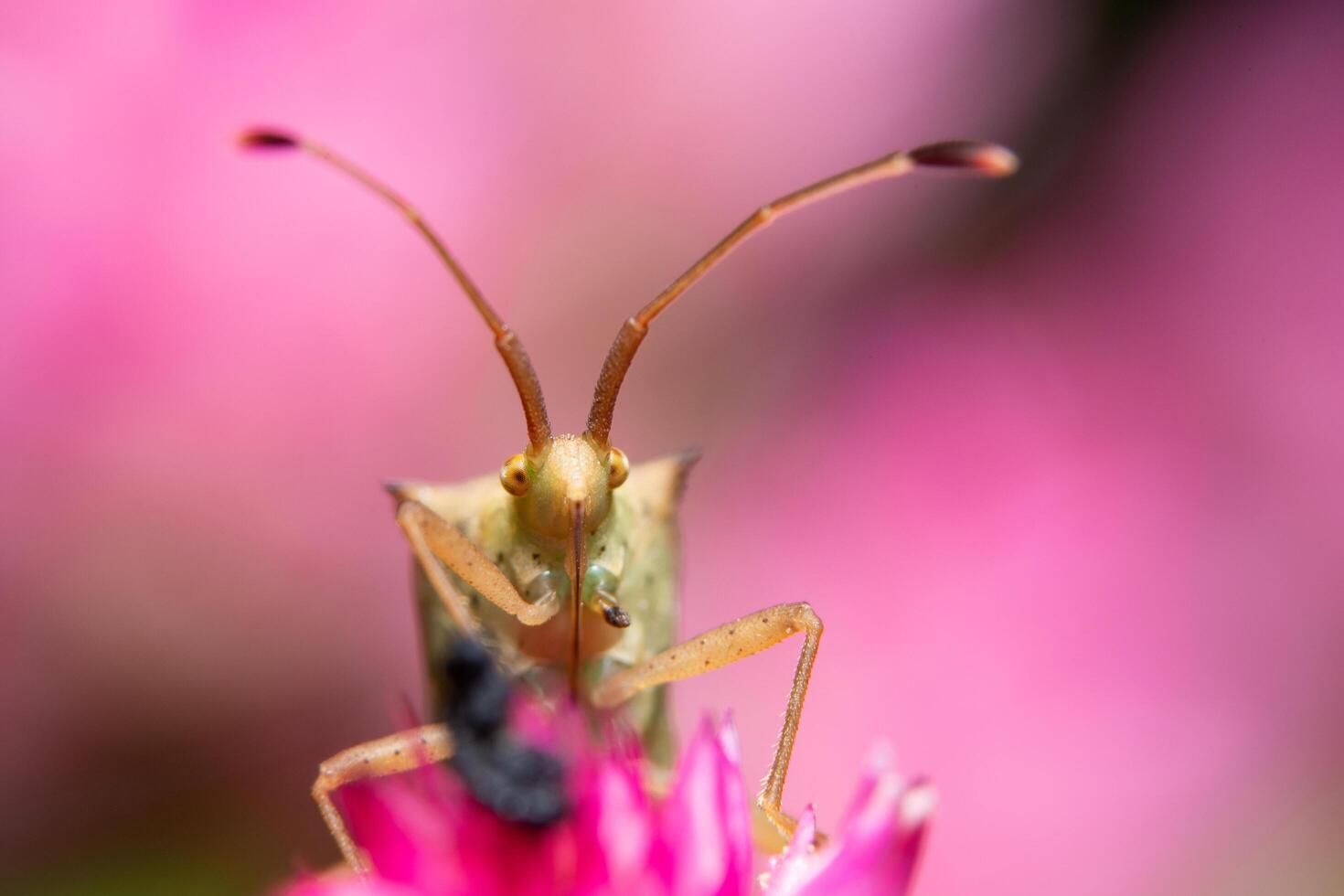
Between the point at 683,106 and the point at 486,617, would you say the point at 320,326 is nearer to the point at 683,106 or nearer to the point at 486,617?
the point at 683,106

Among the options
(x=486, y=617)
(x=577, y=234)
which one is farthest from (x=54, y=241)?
(x=486, y=617)

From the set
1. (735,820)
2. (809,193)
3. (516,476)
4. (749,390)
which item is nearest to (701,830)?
(735,820)

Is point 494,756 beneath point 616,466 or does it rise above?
beneath

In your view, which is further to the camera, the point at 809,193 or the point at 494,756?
the point at 809,193

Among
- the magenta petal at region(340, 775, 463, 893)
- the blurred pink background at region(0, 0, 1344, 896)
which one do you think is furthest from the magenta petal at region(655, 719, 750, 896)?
the blurred pink background at region(0, 0, 1344, 896)

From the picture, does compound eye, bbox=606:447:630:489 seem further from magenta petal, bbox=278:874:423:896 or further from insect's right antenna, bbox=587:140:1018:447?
magenta petal, bbox=278:874:423:896

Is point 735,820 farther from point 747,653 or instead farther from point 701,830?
point 747,653

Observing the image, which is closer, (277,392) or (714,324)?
(277,392)
